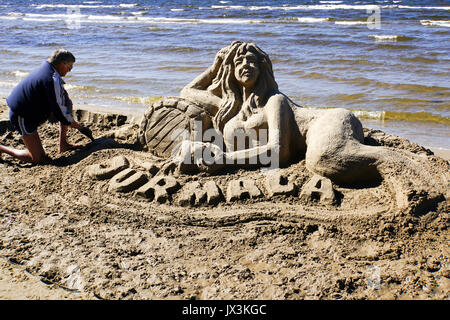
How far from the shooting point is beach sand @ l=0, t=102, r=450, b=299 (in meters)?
3.02

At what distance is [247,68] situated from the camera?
4484mm

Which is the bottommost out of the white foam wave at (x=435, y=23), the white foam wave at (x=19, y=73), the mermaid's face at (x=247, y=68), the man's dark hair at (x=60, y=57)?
the white foam wave at (x=19, y=73)

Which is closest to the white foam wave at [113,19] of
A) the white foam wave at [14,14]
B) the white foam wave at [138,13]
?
the white foam wave at [14,14]

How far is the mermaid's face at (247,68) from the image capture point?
A: 4.48 metres

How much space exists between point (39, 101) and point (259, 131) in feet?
7.84

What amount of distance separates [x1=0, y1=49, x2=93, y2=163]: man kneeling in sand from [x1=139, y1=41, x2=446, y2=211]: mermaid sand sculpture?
895mm

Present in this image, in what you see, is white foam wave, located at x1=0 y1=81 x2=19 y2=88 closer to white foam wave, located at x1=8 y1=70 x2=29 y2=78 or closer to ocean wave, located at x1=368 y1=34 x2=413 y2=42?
white foam wave, located at x1=8 y1=70 x2=29 y2=78

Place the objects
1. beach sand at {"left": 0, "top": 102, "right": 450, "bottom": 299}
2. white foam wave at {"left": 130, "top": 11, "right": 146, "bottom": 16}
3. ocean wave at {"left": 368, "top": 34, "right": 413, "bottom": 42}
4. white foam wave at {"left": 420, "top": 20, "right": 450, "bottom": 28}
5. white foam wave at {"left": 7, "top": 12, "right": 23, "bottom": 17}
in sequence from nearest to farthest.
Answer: beach sand at {"left": 0, "top": 102, "right": 450, "bottom": 299} → ocean wave at {"left": 368, "top": 34, "right": 413, "bottom": 42} → white foam wave at {"left": 420, "top": 20, "right": 450, "bottom": 28} → white foam wave at {"left": 130, "top": 11, "right": 146, "bottom": 16} → white foam wave at {"left": 7, "top": 12, "right": 23, "bottom": 17}

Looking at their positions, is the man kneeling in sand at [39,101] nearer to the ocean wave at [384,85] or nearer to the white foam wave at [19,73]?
the ocean wave at [384,85]

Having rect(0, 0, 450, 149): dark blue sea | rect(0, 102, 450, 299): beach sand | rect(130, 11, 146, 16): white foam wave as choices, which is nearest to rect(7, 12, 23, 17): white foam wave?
rect(0, 0, 450, 149): dark blue sea

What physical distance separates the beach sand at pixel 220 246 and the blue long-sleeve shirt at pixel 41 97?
892mm

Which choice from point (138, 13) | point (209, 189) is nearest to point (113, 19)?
point (138, 13)

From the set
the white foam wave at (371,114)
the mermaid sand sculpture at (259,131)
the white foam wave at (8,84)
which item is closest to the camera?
the mermaid sand sculpture at (259,131)

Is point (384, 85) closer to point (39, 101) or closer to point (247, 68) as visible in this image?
point (247, 68)
